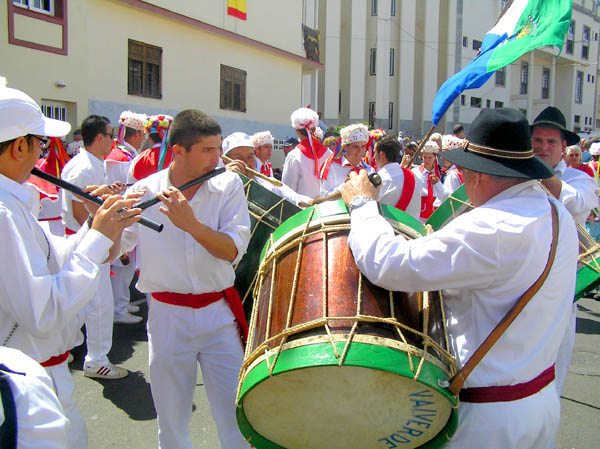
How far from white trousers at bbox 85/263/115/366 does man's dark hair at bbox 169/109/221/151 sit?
2.04 meters

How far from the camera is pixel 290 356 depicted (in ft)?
5.98

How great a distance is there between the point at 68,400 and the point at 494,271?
1.88 m

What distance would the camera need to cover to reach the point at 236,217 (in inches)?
109

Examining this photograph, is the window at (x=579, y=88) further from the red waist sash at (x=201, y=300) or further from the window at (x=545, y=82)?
the red waist sash at (x=201, y=300)

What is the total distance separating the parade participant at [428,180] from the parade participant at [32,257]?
500 cm

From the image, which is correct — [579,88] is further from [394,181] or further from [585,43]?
[394,181]

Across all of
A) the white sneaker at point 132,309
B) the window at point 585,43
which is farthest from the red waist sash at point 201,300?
the window at point 585,43

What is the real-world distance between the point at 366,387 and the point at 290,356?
0.96ft

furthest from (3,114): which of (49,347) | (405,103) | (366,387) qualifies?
(405,103)

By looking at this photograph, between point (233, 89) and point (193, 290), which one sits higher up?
point (233, 89)

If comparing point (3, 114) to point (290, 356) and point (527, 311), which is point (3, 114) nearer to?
point (290, 356)

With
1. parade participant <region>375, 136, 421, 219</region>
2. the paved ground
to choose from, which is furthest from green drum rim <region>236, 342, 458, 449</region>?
parade participant <region>375, 136, 421, 219</region>

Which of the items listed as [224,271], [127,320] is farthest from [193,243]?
[127,320]

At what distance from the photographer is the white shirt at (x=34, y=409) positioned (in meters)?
1.02
